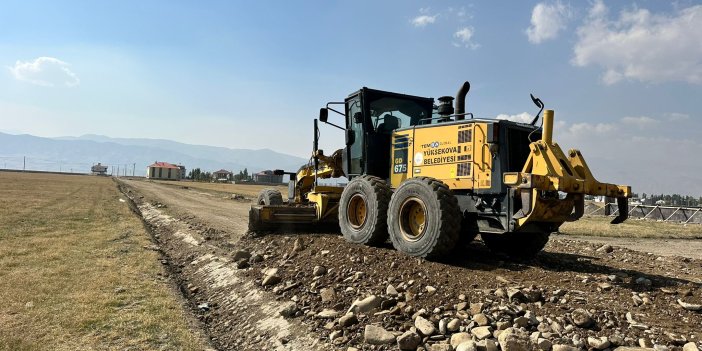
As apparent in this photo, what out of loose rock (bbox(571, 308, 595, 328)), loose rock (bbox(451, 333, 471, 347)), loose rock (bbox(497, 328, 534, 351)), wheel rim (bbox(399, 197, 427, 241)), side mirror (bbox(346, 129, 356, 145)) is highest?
side mirror (bbox(346, 129, 356, 145))

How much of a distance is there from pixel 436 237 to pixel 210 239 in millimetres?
8009

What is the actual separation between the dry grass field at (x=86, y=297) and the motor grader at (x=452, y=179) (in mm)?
3618

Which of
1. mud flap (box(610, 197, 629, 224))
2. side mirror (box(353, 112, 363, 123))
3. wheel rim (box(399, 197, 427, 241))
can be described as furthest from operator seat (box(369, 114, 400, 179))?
mud flap (box(610, 197, 629, 224))

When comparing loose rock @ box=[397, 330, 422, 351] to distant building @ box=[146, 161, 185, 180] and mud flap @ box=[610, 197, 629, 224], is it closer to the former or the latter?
mud flap @ box=[610, 197, 629, 224]

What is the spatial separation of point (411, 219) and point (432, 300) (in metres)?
2.39

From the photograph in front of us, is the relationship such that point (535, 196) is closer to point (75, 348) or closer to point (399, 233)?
point (399, 233)

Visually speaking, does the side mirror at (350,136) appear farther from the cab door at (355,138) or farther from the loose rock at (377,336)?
the loose rock at (377,336)

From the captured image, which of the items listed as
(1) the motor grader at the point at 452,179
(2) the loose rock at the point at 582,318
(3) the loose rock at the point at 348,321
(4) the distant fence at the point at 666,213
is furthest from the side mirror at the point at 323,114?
(4) the distant fence at the point at 666,213

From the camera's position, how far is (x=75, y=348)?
18.0 feet

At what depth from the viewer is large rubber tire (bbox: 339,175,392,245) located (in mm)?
8570

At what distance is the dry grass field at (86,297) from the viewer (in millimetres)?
5797

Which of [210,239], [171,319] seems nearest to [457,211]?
[171,319]

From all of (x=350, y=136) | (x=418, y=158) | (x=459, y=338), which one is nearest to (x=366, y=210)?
(x=418, y=158)

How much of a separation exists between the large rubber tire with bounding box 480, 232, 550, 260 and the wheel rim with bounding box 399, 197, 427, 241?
6.47ft
